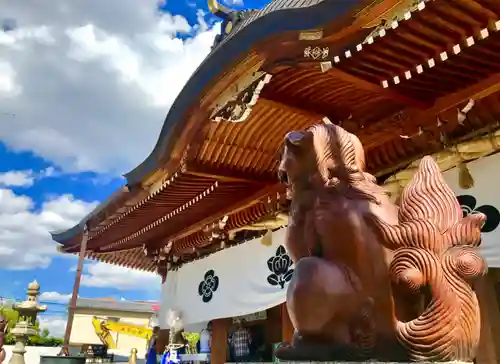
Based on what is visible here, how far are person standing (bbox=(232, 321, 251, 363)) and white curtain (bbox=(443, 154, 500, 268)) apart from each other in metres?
5.54

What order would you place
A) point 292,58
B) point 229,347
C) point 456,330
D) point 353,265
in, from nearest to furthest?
point 456,330, point 353,265, point 292,58, point 229,347

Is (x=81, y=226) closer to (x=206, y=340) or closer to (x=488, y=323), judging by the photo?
(x=206, y=340)

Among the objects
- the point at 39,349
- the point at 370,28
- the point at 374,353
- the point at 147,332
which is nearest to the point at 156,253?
the point at 370,28

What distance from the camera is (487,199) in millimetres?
3768

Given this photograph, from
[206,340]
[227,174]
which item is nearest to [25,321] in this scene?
[206,340]

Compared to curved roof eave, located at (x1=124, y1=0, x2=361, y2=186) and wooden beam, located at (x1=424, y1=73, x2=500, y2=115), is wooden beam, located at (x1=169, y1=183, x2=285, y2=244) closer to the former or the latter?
curved roof eave, located at (x1=124, y1=0, x2=361, y2=186)

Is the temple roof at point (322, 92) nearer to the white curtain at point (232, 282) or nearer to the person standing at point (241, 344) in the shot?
the white curtain at point (232, 282)

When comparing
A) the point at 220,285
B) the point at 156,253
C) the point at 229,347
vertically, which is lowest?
the point at 229,347

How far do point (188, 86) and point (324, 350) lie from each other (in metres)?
2.88

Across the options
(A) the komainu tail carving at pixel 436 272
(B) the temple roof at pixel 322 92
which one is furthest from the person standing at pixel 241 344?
(A) the komainu tail carving at pixel 436 272

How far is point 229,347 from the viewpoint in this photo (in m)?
8.45

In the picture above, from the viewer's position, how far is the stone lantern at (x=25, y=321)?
8.70 m

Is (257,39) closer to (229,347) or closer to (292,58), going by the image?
(292,58)

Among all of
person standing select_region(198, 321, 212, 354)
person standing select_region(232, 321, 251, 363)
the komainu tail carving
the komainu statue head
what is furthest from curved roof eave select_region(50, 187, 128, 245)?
the komainu tail carving
